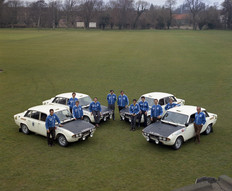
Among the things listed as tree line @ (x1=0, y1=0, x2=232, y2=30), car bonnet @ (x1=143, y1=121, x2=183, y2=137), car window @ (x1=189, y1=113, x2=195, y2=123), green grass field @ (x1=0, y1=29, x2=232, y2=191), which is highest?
tree line @ (x1=0, y1=0, x2=232, y2=30)

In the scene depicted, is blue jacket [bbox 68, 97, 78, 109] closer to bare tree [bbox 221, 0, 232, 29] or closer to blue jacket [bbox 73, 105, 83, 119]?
blue jacket [bbox 73, 105, 83, 119]

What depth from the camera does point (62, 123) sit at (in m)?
11.7

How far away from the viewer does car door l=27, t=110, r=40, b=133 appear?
39.5ft

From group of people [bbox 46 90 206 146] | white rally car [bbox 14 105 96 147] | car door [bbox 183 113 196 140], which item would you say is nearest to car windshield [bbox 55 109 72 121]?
white rally car [bbox 14 105 96 147]

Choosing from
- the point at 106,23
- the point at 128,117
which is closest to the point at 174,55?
the point at 128,117

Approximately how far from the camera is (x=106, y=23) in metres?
126

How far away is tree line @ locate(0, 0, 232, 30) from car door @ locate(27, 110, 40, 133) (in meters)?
112

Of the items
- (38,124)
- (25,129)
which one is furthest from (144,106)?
(25,129)

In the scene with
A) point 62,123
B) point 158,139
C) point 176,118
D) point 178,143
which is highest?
point 176,118

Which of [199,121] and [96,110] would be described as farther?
[96,110]

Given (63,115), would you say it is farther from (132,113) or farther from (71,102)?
(132,113)

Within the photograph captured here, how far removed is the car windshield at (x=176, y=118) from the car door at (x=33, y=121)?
567 centimetres

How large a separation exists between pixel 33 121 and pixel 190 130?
6.92m

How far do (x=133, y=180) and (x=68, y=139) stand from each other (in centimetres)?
349
